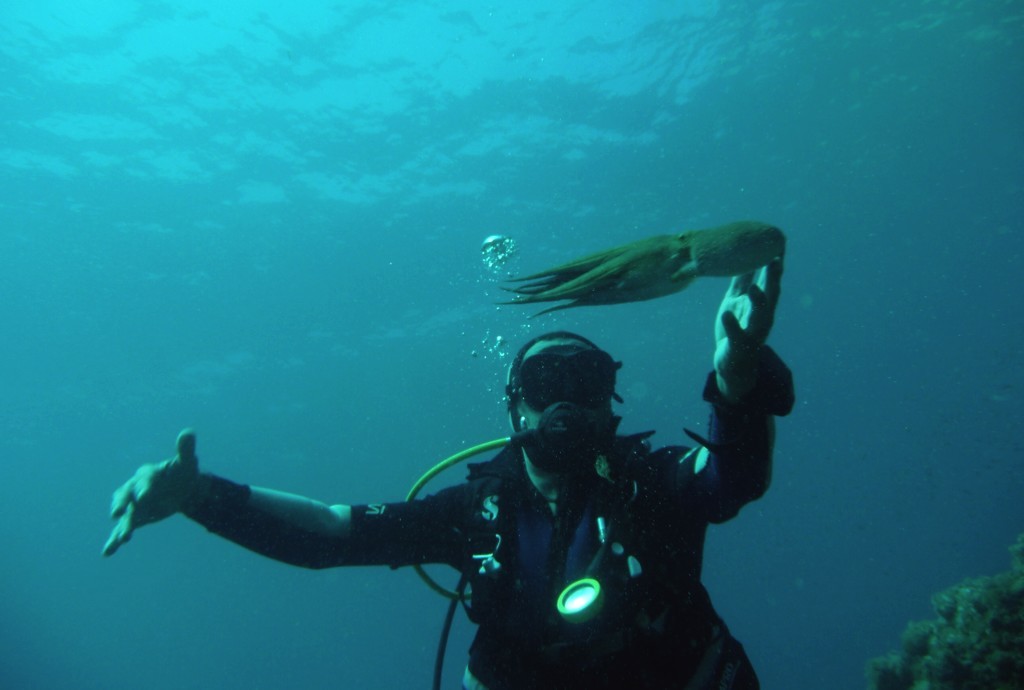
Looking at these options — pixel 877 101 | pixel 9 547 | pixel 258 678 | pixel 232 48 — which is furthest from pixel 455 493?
pixel 258 678

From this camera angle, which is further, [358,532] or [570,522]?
[358,532]

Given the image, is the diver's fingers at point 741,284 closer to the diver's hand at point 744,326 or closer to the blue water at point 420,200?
the diver's hand at point 744,326

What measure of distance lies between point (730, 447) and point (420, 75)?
16306 millimetres

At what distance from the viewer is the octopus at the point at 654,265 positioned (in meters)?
1.43

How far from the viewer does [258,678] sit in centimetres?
8162

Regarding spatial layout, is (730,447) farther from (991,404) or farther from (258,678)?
(991,404)

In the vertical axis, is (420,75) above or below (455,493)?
above

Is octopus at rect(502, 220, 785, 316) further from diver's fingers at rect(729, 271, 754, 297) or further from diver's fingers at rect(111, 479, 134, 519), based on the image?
diver's fingers at rect(111, 479, 134, 519)

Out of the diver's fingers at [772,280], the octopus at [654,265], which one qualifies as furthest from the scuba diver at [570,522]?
the octopus at [654,265]

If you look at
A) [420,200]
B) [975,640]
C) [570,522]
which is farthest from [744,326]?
[420,200]

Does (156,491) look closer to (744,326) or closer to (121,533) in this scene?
(121,533)

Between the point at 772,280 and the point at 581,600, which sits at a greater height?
the point at 772,280

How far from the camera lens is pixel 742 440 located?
2443 millimetres

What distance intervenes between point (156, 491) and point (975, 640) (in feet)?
28.7
